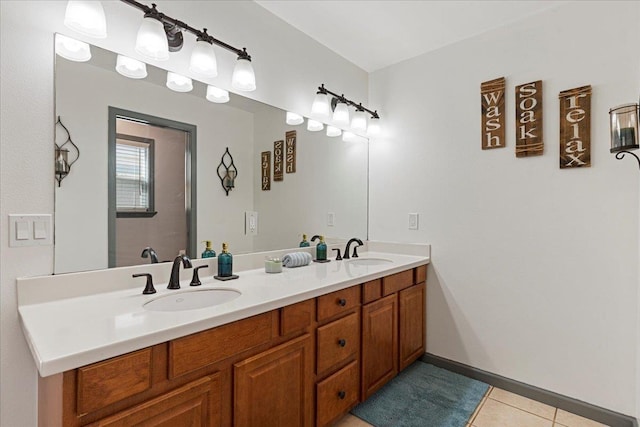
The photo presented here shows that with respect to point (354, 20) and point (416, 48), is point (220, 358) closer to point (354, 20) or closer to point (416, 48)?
point (354, 20)

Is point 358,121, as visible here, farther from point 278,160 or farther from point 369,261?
point 369,261

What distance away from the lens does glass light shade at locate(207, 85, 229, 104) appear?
5.75ft

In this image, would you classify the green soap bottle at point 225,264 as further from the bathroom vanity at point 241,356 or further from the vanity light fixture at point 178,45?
the vanity light fixture at point 178,45

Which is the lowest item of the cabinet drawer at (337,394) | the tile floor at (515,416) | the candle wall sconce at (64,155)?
the tile floor at (515,416)

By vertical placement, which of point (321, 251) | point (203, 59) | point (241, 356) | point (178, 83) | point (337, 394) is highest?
A: point (203, 59)

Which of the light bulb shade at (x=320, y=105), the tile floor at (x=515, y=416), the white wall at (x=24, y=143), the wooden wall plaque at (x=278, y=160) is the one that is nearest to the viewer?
the white wall at (x=24, y=143)

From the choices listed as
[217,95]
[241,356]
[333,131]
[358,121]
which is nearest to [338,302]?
[241,356]

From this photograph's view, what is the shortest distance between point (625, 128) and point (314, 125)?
1710mm

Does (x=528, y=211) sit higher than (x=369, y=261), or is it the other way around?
(x=528, y=211)

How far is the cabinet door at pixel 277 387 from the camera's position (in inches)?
46.6

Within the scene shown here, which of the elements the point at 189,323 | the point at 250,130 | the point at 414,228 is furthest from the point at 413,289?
the point at 189,323

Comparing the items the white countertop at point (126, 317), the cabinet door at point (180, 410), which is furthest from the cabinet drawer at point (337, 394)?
the cabinet door at point (180, 410)

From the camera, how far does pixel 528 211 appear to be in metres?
2.05

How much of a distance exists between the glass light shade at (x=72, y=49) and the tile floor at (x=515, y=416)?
2.14 metres
